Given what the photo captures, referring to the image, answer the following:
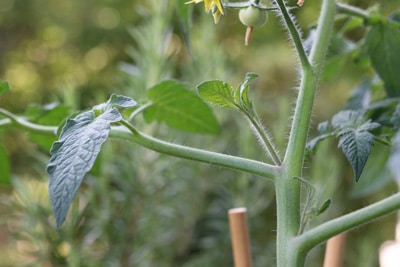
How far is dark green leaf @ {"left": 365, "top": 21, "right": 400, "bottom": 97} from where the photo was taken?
41 cm

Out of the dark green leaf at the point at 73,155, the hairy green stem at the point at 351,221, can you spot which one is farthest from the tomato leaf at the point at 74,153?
the hairy green stem at the point at 351,221

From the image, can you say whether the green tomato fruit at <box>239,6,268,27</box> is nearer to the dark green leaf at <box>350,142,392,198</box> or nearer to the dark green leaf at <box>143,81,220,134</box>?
the dark green leaf at <box>143,81,220,134</box>

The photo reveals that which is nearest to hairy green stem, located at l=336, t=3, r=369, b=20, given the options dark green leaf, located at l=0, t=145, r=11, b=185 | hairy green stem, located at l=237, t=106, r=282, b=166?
hairy green stem, located at l=237, t=106, r=282, b=166

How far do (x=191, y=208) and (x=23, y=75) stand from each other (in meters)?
0.55

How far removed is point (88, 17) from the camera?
1.12 m

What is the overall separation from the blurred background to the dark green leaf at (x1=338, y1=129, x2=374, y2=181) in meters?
0.08

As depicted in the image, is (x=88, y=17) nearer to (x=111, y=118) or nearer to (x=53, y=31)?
(x=53, y=31)

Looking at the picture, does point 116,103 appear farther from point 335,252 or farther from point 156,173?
point 156,173

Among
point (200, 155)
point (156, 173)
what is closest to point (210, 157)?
point (200, 155)

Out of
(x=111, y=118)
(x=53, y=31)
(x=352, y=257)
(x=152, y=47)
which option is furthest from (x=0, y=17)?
(x=111, y=118)

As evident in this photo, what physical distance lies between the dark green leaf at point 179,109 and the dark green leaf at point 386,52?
123mm

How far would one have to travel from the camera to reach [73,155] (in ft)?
0.82

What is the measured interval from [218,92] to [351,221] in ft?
0.29

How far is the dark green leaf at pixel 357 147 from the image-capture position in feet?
0.92
